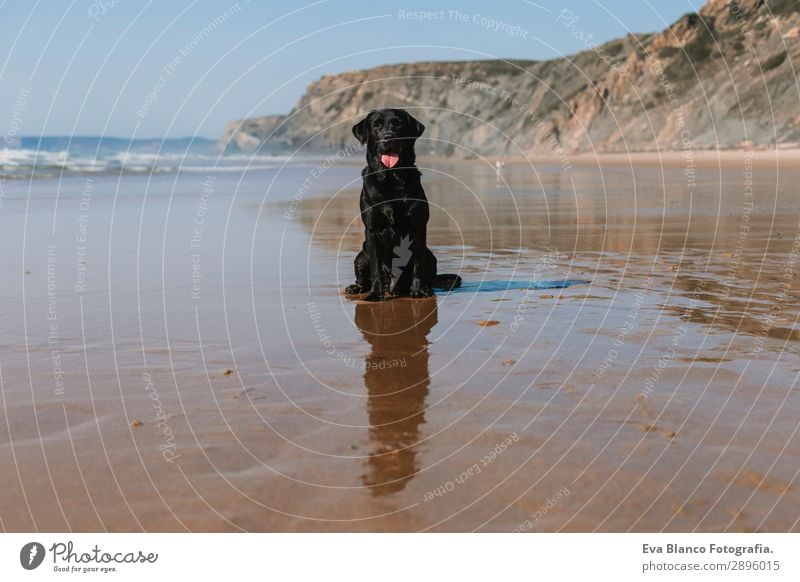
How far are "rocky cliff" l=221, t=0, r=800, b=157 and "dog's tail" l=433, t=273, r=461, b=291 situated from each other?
21.8 meters

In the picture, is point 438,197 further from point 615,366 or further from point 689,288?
point 615,366

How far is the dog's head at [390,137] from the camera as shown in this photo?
712 centimetres

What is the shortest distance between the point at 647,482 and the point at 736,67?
67.5 m

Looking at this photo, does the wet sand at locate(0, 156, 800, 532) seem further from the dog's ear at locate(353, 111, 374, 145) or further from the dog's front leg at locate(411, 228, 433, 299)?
the dog's ear at locate(353, 111, 374, 145)

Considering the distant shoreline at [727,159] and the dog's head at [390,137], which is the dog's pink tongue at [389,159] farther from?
the distant shoreline at [727,159]

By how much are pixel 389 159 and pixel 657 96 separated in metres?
68.7

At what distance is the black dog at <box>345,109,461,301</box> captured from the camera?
718 centimetres

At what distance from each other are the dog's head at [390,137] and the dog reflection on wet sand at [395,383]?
128cm

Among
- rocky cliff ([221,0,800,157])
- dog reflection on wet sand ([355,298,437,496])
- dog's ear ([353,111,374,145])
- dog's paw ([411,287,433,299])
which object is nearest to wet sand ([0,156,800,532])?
dog reflection on wet sand ([355,298,437,496])

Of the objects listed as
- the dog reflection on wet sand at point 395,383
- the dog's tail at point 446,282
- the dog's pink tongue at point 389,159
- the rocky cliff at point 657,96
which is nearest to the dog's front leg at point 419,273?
the dog reflection on wet sand at point 395,383

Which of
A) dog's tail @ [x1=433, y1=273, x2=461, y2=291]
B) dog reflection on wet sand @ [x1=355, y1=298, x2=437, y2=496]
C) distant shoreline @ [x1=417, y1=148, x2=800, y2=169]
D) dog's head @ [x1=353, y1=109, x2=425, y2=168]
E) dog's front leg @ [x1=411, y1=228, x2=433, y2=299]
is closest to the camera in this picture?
dog reflection on wet sand @ [x1=355, y1=298, x2=437, y2=496]

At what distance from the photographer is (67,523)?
296 cm

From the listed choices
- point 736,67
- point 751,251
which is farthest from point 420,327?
point 736,67

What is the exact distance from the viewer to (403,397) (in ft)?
14.4
